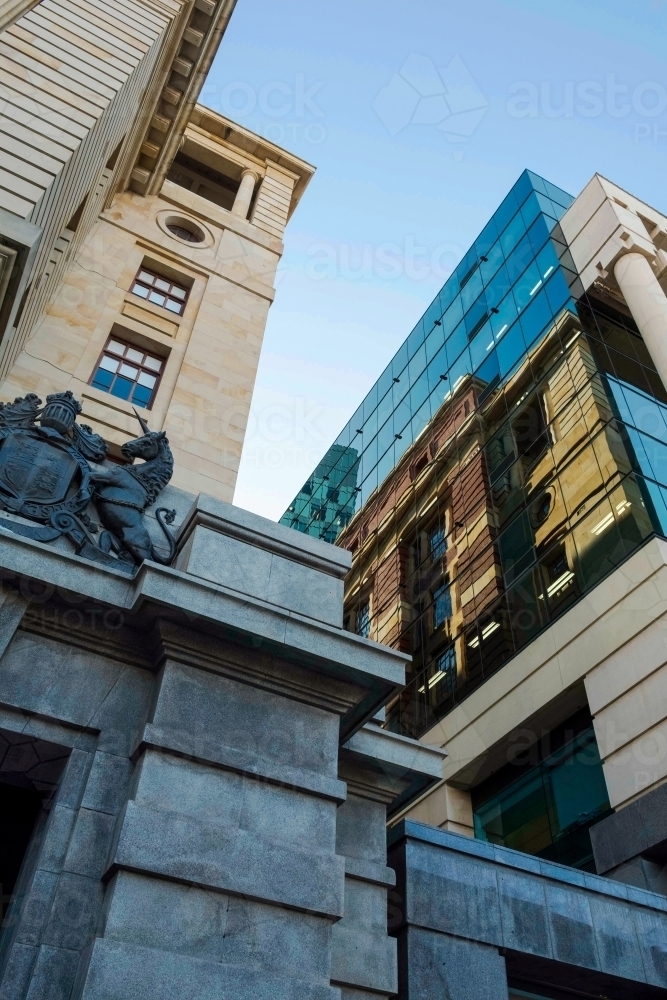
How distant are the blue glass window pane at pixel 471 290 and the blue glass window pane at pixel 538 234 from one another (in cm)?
334

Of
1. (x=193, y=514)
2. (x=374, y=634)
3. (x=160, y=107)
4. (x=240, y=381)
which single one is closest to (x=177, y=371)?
(x=240, y=381)

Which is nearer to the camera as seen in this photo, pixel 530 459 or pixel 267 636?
pixel 267 636

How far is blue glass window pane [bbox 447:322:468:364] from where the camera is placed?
35.8 metres

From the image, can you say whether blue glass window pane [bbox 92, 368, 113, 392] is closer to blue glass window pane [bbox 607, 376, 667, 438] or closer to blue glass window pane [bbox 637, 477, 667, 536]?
blue glass window pane [bbox 637, 477, 667, 536]

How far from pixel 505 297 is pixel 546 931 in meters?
26.8

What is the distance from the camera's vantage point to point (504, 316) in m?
32.8

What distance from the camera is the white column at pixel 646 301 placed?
26.2 m

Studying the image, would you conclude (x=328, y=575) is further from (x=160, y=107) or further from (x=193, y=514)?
(x=160, y=107)

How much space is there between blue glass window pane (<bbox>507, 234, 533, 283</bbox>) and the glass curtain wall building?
0.06m

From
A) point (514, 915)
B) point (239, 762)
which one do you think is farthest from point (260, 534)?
point (514, 915)

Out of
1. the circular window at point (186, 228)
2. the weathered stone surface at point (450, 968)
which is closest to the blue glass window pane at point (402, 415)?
the circular window at point (186, 228)

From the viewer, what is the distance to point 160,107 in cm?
2558

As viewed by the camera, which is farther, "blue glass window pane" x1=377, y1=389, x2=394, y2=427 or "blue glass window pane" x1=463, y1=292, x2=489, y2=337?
"blue glass window pane" x1=377, y1=389, x2=394, y2=427

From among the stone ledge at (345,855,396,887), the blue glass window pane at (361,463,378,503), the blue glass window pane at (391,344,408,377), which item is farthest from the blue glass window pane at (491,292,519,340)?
the stone ledge at (345,855,396,887)
